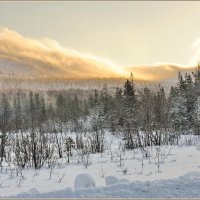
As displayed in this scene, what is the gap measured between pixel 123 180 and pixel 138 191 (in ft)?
2.50

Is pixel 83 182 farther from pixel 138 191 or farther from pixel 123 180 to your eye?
pixel 138 191

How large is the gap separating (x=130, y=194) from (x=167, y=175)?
196cm

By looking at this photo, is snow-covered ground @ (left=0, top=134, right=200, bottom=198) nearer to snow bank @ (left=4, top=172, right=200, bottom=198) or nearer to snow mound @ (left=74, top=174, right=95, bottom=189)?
snow bank @ (left=4, top=172, right=200, bottom=198)

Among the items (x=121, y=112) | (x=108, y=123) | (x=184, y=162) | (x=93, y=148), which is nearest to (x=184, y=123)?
(x=121, y=112)

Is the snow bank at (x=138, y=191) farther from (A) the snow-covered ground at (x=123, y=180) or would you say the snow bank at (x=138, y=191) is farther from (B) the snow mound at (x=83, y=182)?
(B) the snow mound at (x=83, y=182)

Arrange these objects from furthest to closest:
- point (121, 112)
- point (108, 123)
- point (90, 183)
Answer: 1. point (108, 123)
2. point (121, 112)
3. point (90, 183)

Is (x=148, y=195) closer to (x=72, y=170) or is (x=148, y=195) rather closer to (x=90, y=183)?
(x=90, y=183)

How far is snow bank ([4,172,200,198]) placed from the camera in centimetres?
620

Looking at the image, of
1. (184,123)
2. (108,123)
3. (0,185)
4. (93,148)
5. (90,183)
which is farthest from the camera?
(108,123)

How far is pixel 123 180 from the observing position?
709cm

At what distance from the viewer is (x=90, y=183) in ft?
22.9

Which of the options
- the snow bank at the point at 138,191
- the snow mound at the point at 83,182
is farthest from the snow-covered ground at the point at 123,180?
the snow mound at the point at 83,182

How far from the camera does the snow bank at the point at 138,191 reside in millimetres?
6195

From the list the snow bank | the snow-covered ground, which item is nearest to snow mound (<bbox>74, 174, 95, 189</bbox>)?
the snow-covered ground
